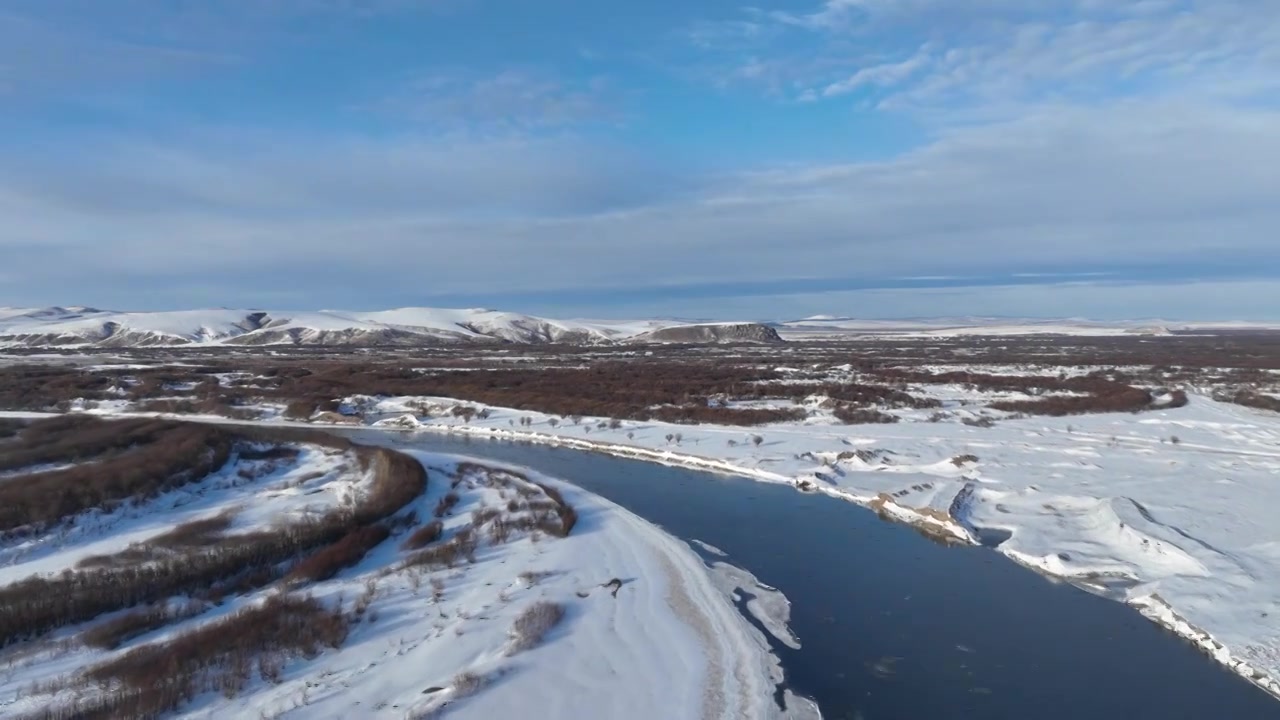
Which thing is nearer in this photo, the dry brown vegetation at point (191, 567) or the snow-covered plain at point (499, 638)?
the snow-covered plain at point (499, 638)

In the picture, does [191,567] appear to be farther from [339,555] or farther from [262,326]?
[262,326]

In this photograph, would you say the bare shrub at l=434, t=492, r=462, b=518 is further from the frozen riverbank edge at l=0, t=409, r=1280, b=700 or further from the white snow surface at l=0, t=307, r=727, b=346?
the white snow surface at l=0, t=307, r=727, b=346

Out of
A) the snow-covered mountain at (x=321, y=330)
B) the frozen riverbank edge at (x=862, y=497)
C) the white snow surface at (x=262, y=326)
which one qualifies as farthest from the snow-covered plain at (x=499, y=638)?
the white snow surface at (x=262, y=326)

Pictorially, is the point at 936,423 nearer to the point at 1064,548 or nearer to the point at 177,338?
the point at 1064,548

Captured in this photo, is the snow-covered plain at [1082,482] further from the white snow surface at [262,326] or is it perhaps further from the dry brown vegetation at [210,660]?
the white snow surface at [262,326]

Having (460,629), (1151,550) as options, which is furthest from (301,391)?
(1151,550)

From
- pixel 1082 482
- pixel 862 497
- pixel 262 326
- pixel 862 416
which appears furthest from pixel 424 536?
pixel 262 326
